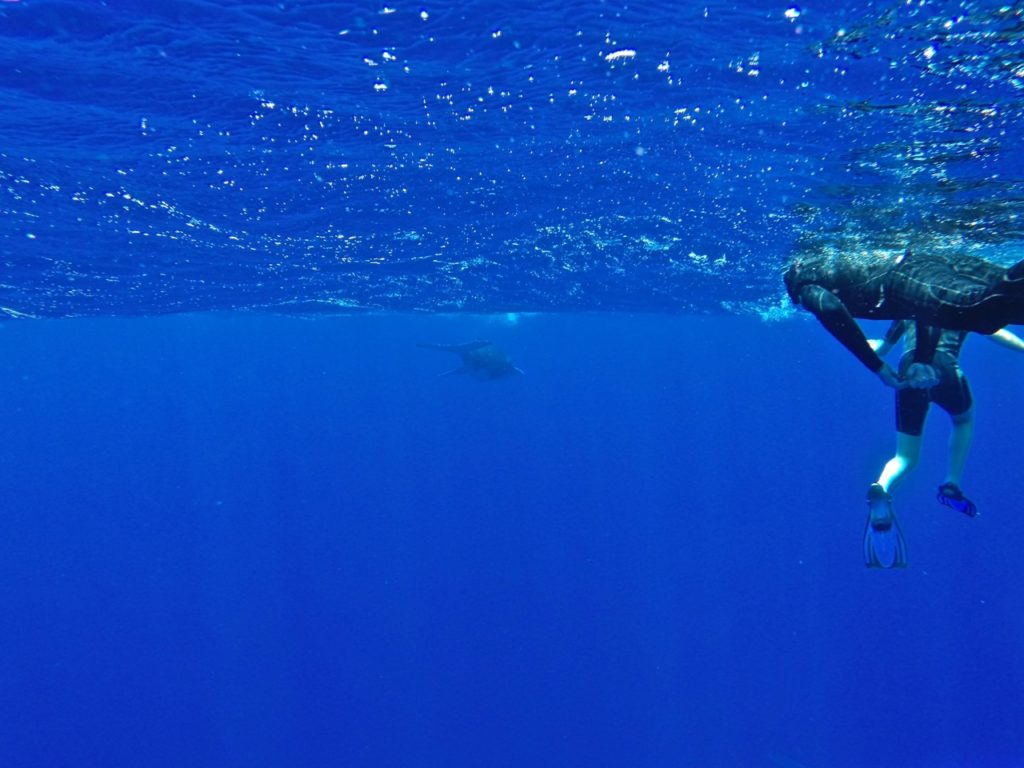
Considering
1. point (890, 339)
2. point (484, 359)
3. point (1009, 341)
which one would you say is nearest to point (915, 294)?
point (890, 339)

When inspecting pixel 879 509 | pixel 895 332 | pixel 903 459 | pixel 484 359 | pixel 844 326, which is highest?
pixel 484 359

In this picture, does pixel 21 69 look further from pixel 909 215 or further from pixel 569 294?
pixel 569 294

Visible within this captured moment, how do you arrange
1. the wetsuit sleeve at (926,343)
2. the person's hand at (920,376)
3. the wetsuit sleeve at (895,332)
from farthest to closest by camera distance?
the wetsuit sleeve at (895,332) < the wetsuit sleeve at (926,343) < the person's hand at (920,376)

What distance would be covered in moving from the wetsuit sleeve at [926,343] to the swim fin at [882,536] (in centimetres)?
158

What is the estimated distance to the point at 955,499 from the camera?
7.83 m

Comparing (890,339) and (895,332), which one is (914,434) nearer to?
(890,339)

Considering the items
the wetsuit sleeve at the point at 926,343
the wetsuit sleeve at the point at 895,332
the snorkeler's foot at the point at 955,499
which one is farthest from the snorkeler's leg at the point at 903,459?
the wetsuit sleeve at the point at 895,332

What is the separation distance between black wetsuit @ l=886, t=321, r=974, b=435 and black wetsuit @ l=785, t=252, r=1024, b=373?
489 mm

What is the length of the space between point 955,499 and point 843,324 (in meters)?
2.59

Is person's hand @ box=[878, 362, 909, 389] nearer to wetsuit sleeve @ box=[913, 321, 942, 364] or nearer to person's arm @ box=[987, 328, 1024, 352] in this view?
wetsuit sleeve @ box=[913, 321, 942, 364]

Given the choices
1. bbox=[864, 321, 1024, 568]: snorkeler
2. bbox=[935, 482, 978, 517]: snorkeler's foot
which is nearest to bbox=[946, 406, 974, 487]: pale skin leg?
bbox=[864, 321, 1024, 568]: snorkeler

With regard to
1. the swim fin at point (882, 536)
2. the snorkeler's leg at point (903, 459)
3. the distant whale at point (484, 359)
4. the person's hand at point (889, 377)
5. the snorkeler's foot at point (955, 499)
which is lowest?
the swim fin at point (882, 536)

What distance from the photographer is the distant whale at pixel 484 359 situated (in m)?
29.7

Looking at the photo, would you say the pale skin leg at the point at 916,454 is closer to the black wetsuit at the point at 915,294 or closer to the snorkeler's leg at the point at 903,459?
the snorkeler's leg at the point at 903,459
